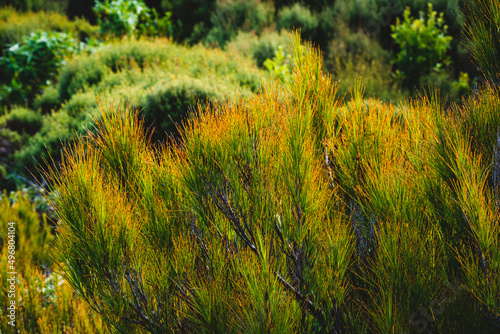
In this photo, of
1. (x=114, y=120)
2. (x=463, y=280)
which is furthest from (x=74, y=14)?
(x=463, y=280)

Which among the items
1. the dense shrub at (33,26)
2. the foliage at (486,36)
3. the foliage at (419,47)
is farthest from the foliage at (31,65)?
the foliage at (486,36)

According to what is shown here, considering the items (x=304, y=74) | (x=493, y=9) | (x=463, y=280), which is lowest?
(x=463, y=280)

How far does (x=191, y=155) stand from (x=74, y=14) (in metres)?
14.6

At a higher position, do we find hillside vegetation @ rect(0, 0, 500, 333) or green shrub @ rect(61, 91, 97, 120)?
hillside vegetation @ rect(0, 0, 500, 333)

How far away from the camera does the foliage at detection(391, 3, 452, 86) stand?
26.0 feet

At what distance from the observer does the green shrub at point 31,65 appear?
903 centimetres

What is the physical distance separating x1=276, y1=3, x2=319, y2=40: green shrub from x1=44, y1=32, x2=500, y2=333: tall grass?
855cm

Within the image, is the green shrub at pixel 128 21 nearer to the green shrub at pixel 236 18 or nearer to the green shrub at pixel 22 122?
the green shrub at pixel 236 18

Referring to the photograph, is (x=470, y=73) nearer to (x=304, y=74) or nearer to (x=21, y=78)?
(x=304, y=74)

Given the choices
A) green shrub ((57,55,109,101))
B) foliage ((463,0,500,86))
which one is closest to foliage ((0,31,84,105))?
green shrub ((57,55,109,101))

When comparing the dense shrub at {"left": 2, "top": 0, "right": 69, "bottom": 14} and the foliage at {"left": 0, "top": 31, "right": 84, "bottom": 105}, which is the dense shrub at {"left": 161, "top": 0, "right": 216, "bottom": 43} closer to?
the foliage at {"left": 0, "top": 31, "right": 84, "bottom": 105}

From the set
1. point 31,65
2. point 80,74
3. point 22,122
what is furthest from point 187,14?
point 22,122

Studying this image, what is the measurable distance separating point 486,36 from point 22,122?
310 inches

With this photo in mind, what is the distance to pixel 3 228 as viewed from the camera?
174 inches
